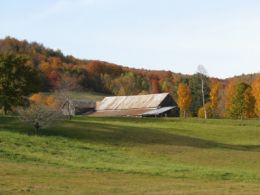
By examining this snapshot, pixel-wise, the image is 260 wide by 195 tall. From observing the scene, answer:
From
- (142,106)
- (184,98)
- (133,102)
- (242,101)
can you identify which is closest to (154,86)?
(184,98)

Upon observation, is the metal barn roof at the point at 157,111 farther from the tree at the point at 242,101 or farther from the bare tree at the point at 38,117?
the bare tree at the point at 38,117

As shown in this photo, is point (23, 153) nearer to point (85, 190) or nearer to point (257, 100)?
point (85, 190)

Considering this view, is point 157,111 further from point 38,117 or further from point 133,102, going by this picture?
point 38,117

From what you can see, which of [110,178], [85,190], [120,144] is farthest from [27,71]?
[85,190]

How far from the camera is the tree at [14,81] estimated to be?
6059 centimetres

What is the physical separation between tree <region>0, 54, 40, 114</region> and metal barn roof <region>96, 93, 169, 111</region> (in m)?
40.0

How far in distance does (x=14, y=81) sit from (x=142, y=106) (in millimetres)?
43042

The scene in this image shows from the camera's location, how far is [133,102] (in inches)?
4070

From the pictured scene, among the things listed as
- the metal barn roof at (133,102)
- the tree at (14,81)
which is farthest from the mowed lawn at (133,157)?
the metal barn roof at (133,102)

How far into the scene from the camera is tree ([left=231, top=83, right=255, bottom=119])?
327ft

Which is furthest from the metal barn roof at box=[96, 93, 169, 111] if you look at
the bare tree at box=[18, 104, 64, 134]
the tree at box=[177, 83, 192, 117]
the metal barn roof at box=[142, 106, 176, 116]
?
the bare tree at box=[18, 104, 64, 134]

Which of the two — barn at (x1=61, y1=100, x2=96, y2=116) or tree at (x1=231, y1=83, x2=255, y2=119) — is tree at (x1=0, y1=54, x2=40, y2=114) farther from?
tree at (x1=231, y1=83, x2=255, y2=119)

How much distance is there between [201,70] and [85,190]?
9325cm

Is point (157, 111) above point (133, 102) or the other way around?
the other way around
